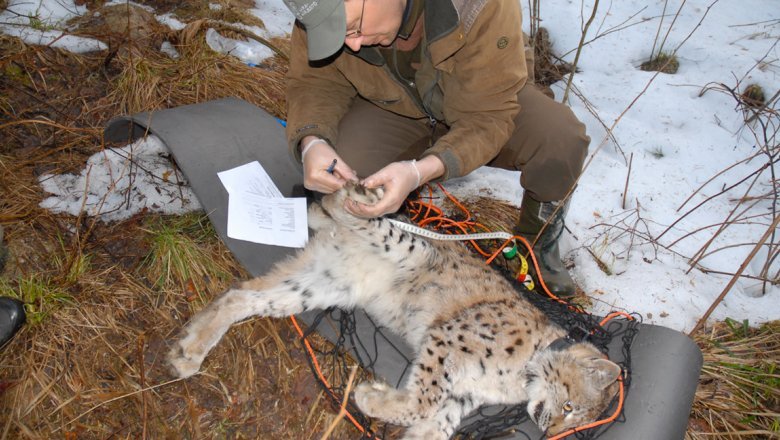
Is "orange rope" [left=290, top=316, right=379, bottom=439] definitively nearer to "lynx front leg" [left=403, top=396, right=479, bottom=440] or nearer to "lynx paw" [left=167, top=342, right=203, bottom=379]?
"lynx front leg" [left=403, top=396, right=479, bottom=440]

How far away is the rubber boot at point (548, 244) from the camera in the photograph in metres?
3.65

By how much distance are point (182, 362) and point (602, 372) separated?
2.30 metres

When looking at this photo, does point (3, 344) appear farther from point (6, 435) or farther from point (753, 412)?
point (753, 412)

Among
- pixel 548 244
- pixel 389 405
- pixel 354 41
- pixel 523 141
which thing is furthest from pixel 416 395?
pixel 354 41

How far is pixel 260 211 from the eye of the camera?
12.3 feet

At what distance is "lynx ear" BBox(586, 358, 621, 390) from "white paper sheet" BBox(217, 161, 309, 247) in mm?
2025

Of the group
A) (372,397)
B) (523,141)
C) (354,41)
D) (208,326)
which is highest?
(354,41)

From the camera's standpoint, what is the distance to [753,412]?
9.99 ft

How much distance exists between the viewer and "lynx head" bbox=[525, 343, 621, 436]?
2773 millimetres

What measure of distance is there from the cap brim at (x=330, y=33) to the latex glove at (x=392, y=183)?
27.6 inches

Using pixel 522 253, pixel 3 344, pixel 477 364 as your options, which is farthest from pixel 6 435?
pixel 522 253

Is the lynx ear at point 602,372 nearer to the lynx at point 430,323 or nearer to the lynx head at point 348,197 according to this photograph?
the lynx at point 430,323

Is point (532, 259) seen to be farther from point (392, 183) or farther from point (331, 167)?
point (331, 167)

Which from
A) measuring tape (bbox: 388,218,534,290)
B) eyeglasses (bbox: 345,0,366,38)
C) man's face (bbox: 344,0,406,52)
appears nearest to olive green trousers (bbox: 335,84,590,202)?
measuring tape (bbox: 388,218,534,290)
